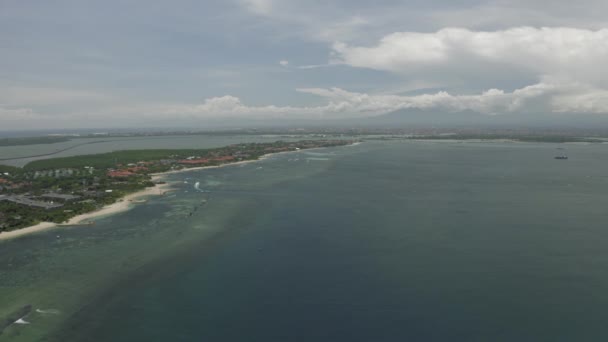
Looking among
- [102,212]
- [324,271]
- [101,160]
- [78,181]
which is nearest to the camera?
[324,271]

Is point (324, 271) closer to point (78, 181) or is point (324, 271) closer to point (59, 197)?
point (59, 197)

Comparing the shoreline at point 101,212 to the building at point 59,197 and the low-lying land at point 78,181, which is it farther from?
the building at point 59,197

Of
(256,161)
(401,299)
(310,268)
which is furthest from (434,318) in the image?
(256,161)

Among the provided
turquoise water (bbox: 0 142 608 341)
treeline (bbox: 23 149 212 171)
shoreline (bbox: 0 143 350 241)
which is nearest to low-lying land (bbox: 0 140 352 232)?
treeline (bbox: 23 149 212 171)

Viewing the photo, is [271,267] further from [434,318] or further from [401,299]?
[434,318]

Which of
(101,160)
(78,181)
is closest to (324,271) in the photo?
(78,181)
